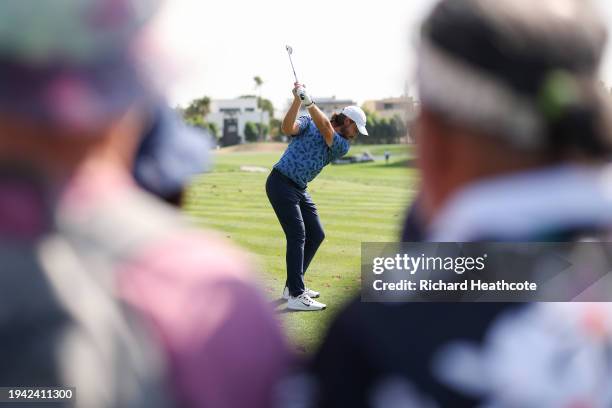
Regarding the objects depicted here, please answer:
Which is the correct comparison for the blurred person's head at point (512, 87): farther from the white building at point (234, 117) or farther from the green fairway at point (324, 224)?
the white building at point (234, 117)

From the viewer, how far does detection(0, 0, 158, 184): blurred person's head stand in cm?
89

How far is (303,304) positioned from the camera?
7020 mm

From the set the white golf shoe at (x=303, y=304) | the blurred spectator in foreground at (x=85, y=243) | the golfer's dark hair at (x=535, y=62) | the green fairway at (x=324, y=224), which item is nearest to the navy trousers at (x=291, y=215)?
the white golf shoe at (x=303, y=304)

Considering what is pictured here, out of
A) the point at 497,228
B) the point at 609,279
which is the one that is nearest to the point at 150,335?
the point at 497,228

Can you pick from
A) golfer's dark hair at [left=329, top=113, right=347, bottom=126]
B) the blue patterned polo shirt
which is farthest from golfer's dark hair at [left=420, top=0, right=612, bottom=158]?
golfer's dark hair at [left=329, top=113, right=347, bottom=126]

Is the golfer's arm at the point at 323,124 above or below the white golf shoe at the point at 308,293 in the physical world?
above

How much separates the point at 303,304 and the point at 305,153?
4.51 ft

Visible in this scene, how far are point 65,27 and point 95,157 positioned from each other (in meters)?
0.15

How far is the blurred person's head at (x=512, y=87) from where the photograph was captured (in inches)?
41.8

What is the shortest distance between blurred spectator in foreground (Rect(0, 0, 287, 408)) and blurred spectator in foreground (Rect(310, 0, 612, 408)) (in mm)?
297

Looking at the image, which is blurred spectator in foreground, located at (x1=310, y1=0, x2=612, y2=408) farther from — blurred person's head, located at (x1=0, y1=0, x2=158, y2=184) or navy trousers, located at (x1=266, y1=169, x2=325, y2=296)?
navy trousers, located at (x1=266, y1=169, x2=325, y2=296)

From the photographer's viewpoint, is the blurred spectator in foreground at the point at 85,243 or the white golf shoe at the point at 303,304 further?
the white golf shoe at the point at 303,304

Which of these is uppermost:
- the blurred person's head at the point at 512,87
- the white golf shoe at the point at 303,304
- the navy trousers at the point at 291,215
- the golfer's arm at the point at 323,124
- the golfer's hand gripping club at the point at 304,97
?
the golfer's hand gripping club at the point at 304,97

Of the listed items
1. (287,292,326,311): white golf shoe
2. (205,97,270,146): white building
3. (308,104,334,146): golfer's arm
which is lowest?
(287,292,326,311): white golf shoe
